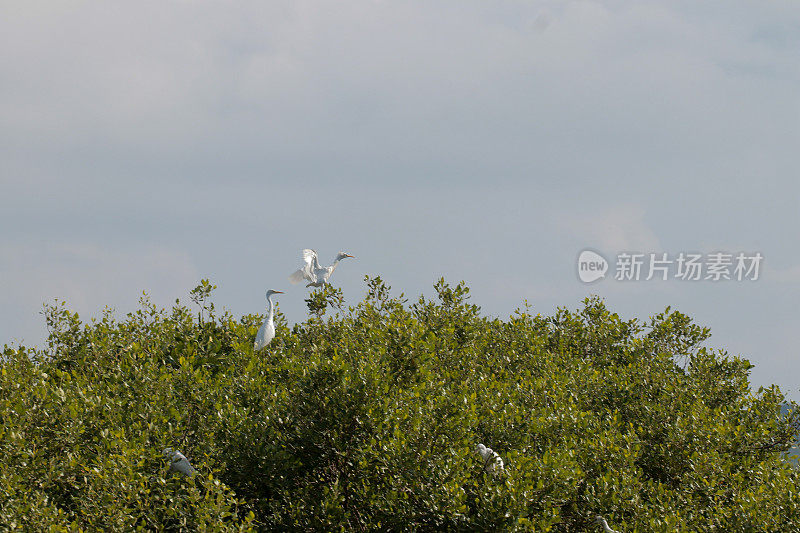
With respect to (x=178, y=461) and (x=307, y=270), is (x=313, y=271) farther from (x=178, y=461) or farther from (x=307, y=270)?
(x=178, y=461)

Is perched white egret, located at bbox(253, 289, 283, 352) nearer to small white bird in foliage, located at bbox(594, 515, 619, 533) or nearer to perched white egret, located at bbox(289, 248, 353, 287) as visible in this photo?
perched white egret, located at bbox(289, 248, 353, 287)

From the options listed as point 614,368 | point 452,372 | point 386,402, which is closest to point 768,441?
point 614,368

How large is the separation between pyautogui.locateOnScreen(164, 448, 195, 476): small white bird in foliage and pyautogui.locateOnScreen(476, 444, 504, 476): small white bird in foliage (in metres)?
4.70

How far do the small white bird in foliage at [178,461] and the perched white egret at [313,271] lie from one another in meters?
8.71

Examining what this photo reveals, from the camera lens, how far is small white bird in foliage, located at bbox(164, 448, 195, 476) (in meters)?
12.7

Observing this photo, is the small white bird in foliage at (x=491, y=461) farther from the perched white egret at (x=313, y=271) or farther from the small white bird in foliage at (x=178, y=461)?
the perched white egret at (x=313, y=271)

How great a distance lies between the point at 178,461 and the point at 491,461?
5.08 m

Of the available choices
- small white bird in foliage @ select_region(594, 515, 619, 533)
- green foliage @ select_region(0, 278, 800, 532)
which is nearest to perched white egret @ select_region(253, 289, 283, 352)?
green foliage @ select_region(0, 278, 800, 532)

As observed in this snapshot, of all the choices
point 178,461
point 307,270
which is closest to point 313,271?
point 307,270

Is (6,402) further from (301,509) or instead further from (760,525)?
(760,525)

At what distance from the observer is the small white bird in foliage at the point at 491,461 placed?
12500 mm

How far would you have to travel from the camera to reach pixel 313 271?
21.5 m

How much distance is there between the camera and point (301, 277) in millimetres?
21188

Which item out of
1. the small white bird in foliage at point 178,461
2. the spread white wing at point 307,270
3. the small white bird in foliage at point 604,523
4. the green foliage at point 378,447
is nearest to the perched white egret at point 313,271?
the spread white wing at point 307,270
